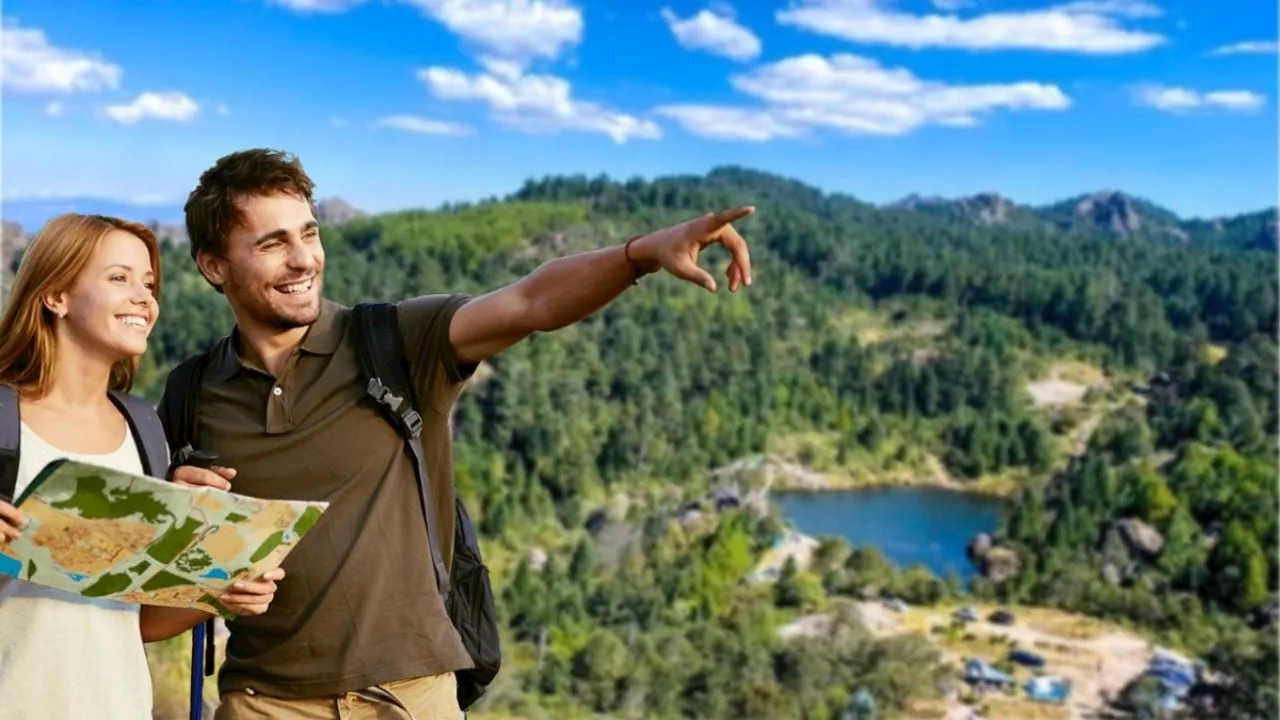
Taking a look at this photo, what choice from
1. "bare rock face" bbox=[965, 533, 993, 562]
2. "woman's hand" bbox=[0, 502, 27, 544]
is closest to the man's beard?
"woman's hand" bbox=[0, 502, 27, 544]

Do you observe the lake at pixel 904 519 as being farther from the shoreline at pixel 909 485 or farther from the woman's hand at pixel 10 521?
the woman's hand at pixel 10 521

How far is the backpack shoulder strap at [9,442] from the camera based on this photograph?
1569mm

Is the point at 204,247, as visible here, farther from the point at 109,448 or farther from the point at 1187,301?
the point at 1187,301

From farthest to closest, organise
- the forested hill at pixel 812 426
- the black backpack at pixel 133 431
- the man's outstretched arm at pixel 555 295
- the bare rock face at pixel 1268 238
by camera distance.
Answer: the bare rock face at pixel 1268 238 → the forested hill at pixel 812 426 → the man's outstretched arm at pixel 555 295 → the black backpack at pixel 133 431

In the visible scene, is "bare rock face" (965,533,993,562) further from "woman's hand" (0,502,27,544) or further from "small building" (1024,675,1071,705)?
"woman's hand" (0,502,27,544)

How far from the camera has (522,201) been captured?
84875 millimetres

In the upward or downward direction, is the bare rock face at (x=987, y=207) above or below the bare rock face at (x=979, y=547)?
above

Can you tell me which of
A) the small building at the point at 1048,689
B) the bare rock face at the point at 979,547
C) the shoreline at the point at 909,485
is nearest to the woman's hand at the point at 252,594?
the small building at the point at 1048,689

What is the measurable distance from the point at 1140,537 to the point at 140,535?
126 ft

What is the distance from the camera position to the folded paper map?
4.83 ft

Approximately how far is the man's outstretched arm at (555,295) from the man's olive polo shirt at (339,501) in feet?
0.15

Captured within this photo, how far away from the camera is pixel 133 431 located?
5.76 feet

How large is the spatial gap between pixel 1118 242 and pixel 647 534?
6613 cm

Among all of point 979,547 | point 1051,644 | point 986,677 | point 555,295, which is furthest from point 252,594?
point 979,547
